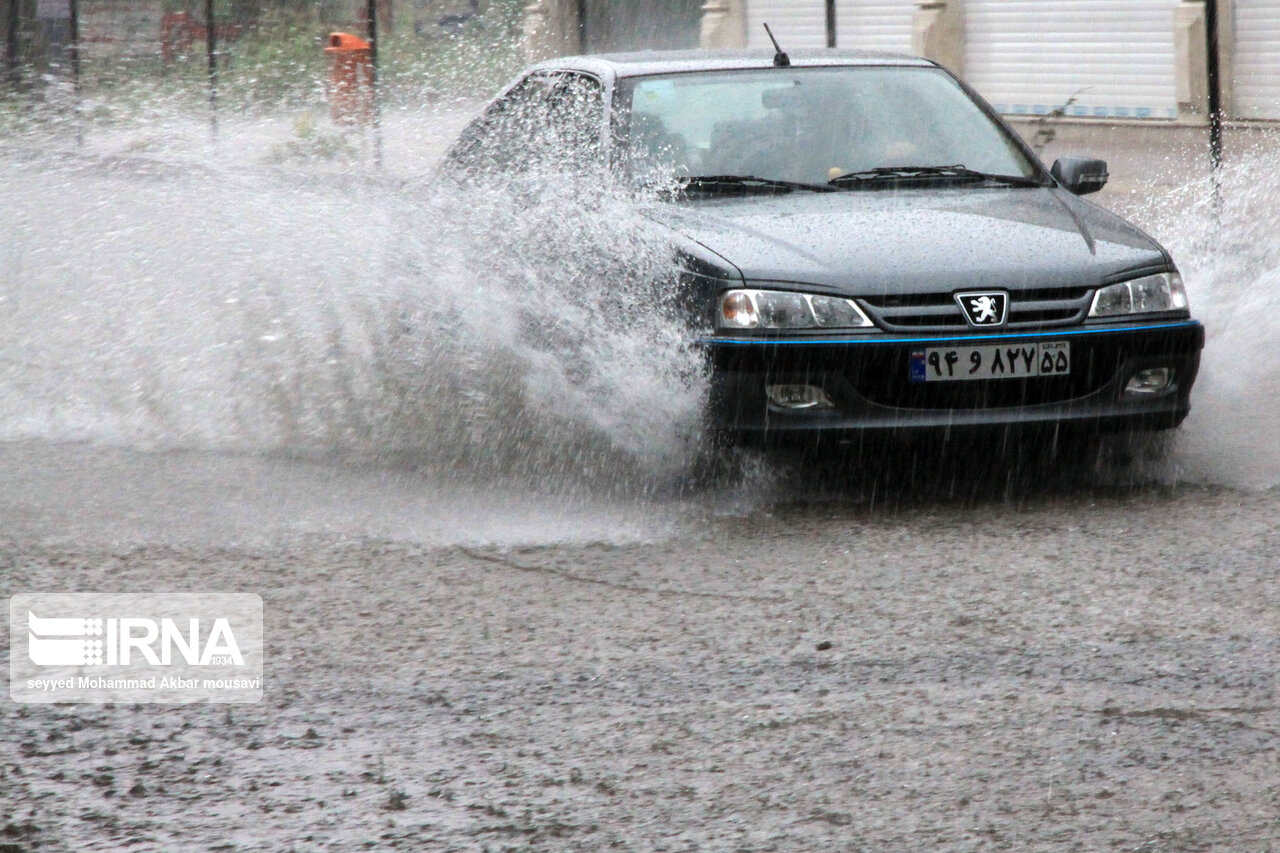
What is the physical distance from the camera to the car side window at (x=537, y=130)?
7305 mm

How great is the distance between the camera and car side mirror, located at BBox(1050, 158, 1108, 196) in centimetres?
739

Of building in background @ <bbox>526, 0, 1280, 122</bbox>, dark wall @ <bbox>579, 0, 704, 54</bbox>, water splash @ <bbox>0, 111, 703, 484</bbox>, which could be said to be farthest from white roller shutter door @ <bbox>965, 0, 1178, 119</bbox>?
water splash @ <bbox>0, 111, 703, 484</bbox>

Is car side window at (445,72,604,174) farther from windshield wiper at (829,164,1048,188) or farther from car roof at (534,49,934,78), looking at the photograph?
windshield wiper at (829,164,1048,188)

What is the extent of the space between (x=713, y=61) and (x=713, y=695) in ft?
12.9

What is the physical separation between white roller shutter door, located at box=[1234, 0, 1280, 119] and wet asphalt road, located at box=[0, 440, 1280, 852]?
14194 mm

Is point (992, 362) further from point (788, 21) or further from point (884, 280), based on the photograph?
point (788, 21)

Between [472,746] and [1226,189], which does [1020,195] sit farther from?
[1226,189]

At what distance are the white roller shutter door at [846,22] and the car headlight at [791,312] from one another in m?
18.0

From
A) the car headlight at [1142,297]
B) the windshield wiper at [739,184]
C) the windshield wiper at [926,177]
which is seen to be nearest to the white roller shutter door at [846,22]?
the windshield wiper at [926,177]

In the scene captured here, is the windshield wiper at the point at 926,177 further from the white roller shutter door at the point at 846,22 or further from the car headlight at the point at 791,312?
the white roller shutter door at the point at 846,22

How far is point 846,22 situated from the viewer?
980 inches

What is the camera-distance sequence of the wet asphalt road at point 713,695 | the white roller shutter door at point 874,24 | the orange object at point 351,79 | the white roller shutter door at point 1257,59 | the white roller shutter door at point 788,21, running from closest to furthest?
the wet asphalt road at point 713,695 < the orange object at point 351,79 < the white roller shutter door at point 1257,59 < the white roller shutter door at point 874,24 < the white roller shutter door at point 788,21

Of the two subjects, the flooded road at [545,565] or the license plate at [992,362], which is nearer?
the flooded road at [545,565]

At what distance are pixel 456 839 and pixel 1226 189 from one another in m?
11.9
